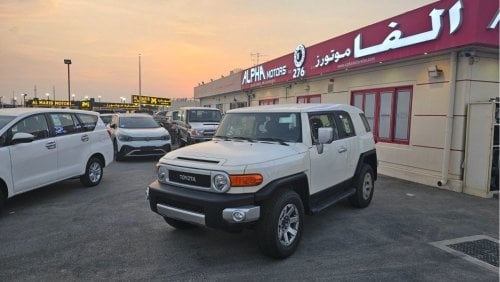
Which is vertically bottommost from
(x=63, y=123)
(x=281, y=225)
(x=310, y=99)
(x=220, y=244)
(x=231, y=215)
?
(x=220, y=244)

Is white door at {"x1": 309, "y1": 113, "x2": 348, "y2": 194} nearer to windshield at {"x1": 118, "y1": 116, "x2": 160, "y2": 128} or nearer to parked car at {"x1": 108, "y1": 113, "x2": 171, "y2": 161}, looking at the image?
parked car at {"x1": 108, "y1": 113, "x2": 171, "y2": 161}

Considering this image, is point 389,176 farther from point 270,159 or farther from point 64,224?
point 64,224

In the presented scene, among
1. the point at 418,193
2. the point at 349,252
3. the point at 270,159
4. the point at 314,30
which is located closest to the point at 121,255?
the point at 270,159

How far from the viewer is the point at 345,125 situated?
19.9 feet

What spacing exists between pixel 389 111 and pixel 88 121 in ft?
26.3

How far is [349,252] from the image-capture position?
452 cm

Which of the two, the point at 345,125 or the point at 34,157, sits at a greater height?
the point at 345,125

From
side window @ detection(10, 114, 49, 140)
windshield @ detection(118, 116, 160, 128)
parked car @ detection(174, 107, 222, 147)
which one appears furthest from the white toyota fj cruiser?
windshield @ detection(118, 116, 160, 128)

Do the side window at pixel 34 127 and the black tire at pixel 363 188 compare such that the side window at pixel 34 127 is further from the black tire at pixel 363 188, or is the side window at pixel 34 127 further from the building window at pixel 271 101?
the building window at pixel 271 101

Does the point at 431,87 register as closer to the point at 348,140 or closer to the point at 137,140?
the point at 348,140

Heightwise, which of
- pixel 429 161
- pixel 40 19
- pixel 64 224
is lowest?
pixel 64 224

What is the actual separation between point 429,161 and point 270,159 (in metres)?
6.24

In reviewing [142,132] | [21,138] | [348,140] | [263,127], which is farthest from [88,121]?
[348,140]

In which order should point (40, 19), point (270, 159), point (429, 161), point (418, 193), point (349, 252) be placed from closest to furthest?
point (270, 159), point (349, 252), point (418, 193), point (429, 161), point (40, 19)
